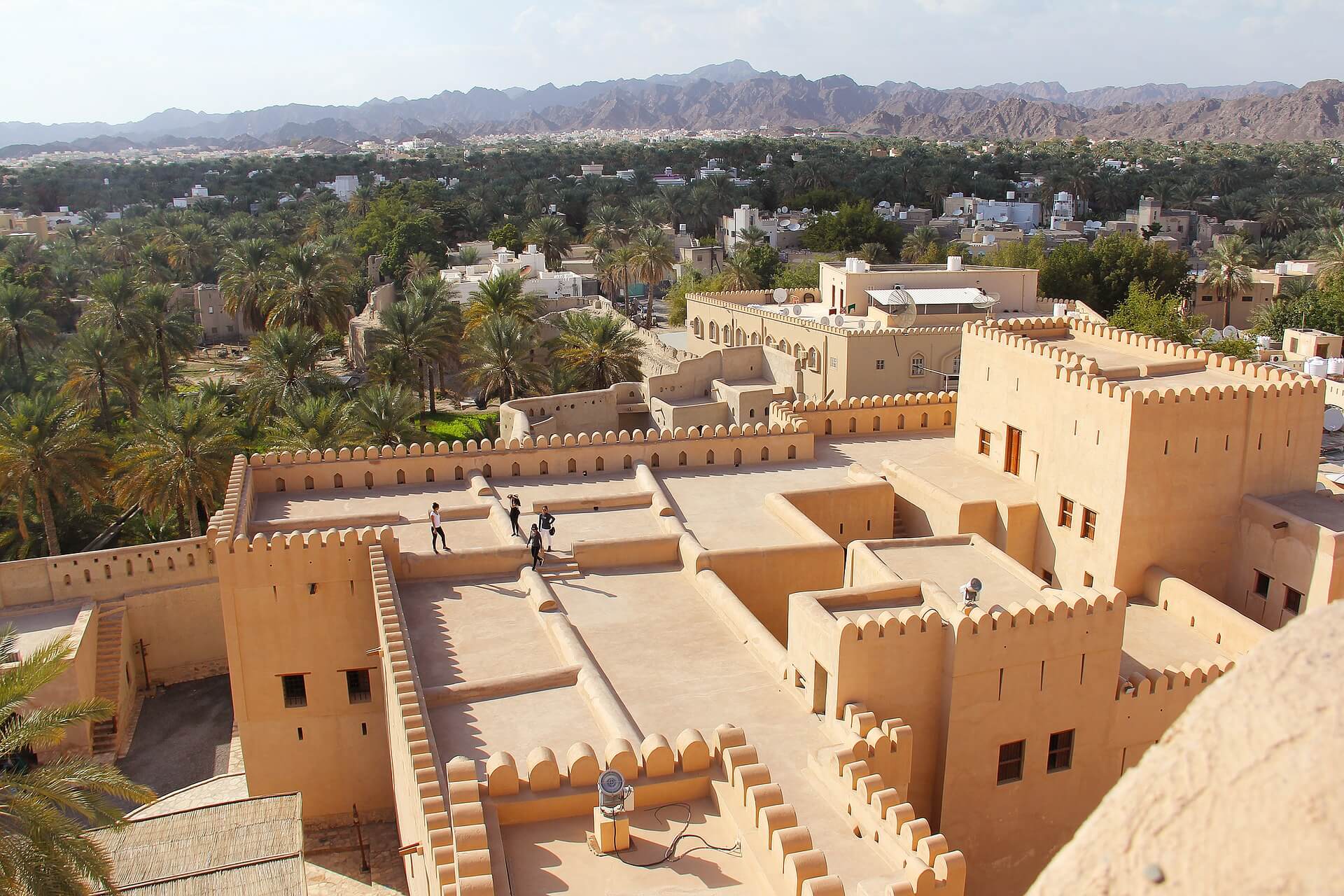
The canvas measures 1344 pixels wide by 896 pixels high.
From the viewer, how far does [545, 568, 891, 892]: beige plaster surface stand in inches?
430

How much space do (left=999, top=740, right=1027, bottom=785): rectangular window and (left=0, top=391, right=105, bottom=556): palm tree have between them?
23.4m

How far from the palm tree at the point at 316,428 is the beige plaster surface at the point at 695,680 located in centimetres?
1314

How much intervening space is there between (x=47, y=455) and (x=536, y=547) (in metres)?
16.4

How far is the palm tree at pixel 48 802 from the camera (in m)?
11.6

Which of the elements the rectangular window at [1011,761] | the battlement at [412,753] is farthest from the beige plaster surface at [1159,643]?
the battlement at [412,753]

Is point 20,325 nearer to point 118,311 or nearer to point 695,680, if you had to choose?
point 118,311

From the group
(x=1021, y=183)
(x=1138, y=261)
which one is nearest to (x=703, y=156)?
(x=1021, y=183)

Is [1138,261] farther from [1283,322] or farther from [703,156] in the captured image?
[703,156]

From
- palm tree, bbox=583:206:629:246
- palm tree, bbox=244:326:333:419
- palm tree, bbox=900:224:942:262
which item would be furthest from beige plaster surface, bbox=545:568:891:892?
palm tree, bbox=583:206:629:246

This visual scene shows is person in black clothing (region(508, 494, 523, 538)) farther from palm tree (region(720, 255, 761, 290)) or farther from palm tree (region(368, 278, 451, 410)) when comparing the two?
palm tree (region(720, 255, 761, 290))

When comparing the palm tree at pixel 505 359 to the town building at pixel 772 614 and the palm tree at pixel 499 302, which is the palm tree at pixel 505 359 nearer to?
the palm tree at pixel 499 302

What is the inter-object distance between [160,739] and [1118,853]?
23.6 metres

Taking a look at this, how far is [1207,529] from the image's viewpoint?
1678cm

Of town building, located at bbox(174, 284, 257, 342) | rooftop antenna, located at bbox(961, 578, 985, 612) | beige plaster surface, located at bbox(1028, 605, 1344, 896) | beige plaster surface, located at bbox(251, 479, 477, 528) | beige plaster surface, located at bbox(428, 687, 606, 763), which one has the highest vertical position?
beige plaster surface, located at bbox(1028, 605, 1344, 896)
